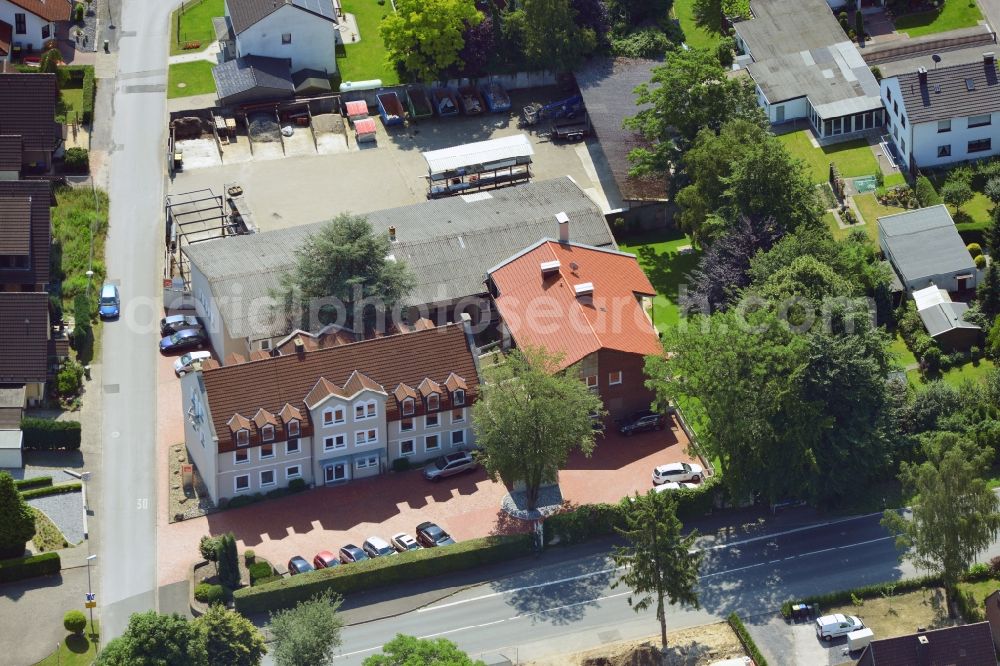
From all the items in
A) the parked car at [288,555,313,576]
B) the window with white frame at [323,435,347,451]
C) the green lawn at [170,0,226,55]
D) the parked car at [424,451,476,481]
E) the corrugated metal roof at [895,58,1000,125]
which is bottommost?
the parked car at [288,555,313,576]

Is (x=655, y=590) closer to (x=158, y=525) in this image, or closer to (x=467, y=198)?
(x=158, y=525)

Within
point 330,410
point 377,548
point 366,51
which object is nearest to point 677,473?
point 377,548

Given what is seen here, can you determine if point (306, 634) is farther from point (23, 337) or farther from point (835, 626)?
point (23, 337)

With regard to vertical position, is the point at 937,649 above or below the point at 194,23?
below

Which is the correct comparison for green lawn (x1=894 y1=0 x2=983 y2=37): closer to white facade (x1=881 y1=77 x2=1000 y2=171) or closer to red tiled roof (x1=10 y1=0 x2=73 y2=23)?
white facade (x1=881 y1=77 x2=1000 y2=171)

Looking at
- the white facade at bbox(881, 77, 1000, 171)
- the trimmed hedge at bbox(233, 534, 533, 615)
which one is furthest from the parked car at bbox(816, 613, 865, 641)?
the white facade at bbox(881, 77, 1000, 171)

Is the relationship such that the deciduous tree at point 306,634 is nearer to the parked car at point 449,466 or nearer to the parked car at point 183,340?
the parked car at point 449,466

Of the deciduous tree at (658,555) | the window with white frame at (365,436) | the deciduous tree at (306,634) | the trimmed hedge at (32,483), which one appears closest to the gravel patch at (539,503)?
the window with white frame at (365,436)
